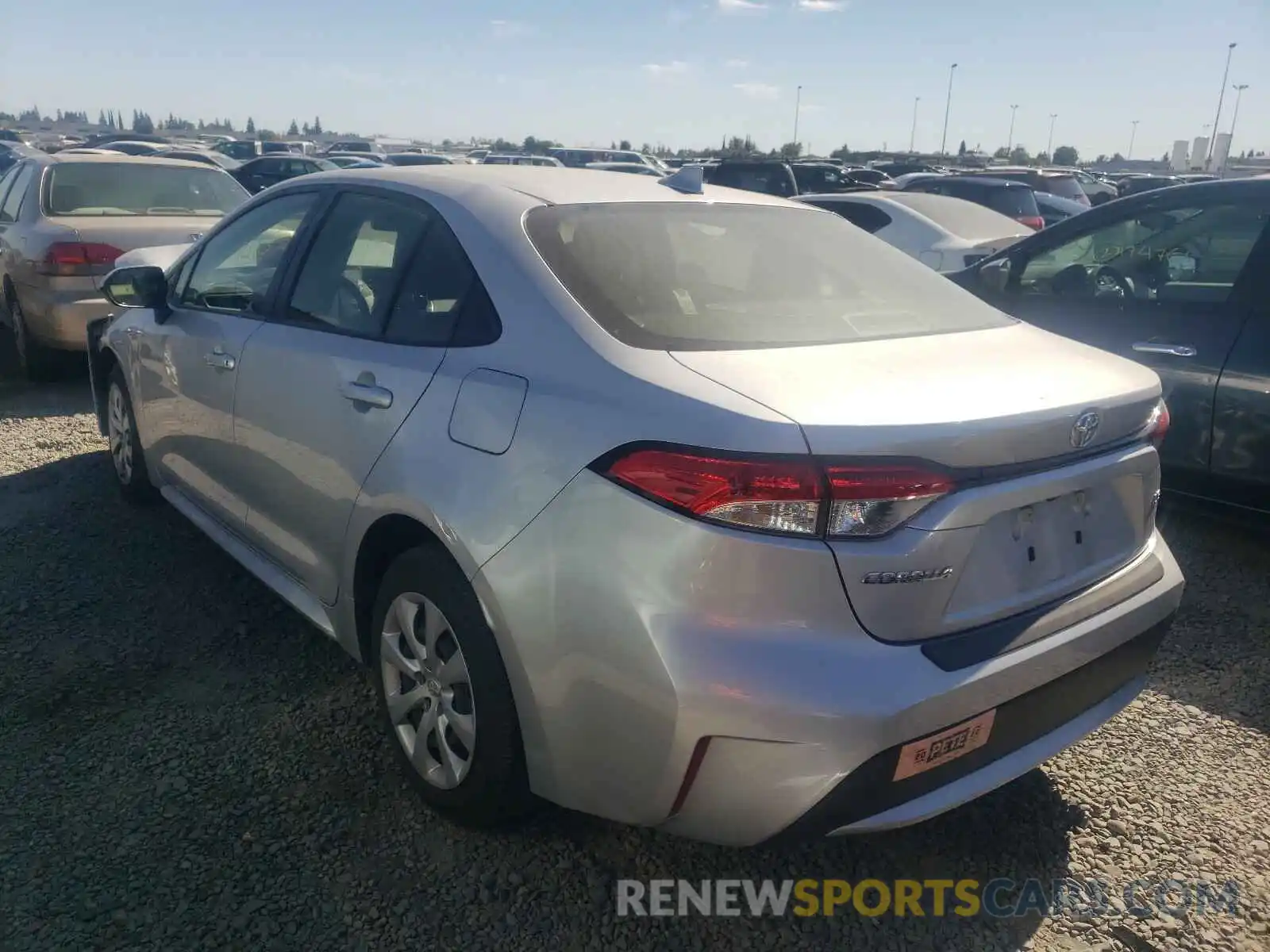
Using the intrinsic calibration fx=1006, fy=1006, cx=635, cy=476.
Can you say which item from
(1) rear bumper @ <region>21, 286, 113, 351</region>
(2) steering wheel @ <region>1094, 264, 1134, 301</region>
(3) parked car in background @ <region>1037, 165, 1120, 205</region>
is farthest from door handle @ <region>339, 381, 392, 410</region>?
(3) parked car in background @ <region>1037, 165, 1120, 205</region>

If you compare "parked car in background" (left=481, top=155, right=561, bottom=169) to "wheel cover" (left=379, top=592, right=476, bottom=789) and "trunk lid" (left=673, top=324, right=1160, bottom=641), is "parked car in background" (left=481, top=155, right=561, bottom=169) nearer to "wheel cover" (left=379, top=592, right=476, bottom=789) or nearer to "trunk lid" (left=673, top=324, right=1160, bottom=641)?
"wheel cover" (left=379, top=592, right=476, bottom=789)

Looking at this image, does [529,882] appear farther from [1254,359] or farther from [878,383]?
[1254,359]

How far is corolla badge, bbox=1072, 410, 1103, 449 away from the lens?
217 cm

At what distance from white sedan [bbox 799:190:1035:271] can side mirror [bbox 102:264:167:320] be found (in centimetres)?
548

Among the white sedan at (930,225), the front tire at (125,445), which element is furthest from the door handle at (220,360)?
the white sedan at (930,225)

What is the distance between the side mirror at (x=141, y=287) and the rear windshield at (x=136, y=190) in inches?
132

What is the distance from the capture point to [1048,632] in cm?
218

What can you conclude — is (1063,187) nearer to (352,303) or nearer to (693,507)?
(352,303)

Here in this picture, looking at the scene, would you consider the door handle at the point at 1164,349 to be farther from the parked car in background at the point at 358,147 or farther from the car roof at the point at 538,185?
the parked car in background at the point at 358,147

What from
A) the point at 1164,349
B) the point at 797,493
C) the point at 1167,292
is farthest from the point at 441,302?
the point at 1167,292

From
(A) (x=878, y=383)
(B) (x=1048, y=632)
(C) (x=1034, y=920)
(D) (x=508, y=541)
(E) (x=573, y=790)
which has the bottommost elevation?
(C) (x=1034, y=920)

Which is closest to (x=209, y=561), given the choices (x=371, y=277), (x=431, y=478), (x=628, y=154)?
(x=371, y=277)

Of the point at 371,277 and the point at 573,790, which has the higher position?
the point at 371,277

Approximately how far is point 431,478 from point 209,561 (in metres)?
2.27
